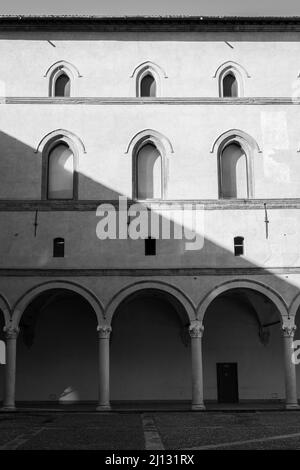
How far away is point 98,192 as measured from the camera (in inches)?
952

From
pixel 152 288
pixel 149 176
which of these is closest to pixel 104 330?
pixel 152 288

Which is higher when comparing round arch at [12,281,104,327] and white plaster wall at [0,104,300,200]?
white plaster wall at [0,104,300,200]

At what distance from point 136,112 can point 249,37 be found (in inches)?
198

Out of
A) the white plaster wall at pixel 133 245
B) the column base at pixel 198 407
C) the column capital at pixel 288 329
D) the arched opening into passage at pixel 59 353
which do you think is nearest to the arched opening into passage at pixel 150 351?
the arched opening into passage at pixel 59 353

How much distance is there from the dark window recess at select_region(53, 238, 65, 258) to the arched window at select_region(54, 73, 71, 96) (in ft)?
17.8

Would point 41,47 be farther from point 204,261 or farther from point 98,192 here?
point 204,261

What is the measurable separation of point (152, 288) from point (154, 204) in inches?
112

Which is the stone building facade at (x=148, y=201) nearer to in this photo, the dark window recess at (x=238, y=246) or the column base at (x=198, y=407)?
the dark window recess at (x=238, y=246)

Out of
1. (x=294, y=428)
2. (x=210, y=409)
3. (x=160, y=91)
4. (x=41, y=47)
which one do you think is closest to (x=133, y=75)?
(x=160, y=91)

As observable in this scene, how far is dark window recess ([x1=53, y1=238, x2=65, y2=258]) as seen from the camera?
23.8 m

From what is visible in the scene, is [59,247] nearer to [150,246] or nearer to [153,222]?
[150,246]

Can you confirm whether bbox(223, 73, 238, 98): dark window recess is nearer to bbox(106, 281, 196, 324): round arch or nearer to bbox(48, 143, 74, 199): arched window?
bbox(48, 143, 74, 199): arched window

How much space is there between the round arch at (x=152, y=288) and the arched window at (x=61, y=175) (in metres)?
3.82

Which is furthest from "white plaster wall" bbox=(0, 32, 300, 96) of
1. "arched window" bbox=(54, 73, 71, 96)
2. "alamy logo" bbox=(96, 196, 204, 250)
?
"alamy logo" bbox=(96, 196, 204, 250)
